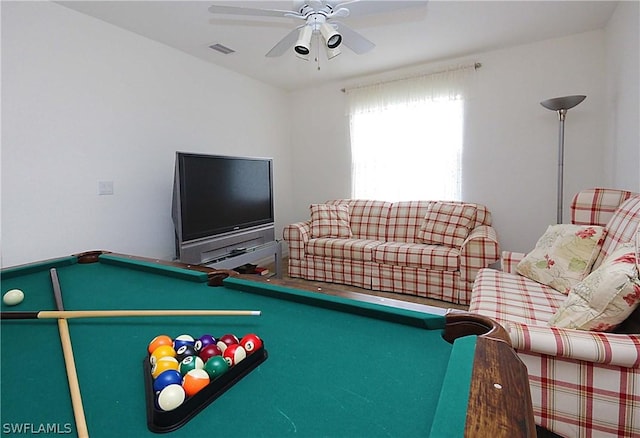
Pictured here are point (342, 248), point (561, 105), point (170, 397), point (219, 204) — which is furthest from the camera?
point (342, 248)

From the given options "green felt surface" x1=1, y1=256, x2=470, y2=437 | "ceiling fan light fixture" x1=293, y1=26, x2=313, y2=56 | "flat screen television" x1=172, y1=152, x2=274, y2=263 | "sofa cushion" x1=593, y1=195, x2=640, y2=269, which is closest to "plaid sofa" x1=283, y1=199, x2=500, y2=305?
"flat screen television" x1=172, y1=152, x2=274, y2=263

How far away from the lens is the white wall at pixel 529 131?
3.10 m

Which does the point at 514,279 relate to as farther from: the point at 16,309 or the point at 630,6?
the point at 16,309

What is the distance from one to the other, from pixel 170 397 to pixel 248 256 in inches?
108

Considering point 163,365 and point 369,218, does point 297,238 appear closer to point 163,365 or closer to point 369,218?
point 369,218

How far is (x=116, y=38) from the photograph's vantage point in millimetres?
2680

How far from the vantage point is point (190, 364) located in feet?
2.26

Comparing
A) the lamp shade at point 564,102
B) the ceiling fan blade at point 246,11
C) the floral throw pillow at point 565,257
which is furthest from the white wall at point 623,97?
the ceiling fan blade at point 246,11

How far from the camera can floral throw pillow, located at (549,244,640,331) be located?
1.11 m

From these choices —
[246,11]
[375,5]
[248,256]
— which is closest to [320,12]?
[375,5]

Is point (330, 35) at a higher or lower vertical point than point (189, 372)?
higher

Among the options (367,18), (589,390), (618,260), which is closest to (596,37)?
(367,18)

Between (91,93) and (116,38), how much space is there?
1.82 ft

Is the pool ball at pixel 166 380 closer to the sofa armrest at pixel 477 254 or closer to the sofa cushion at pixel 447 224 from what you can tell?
the sofa armrest at pixel 477 254
